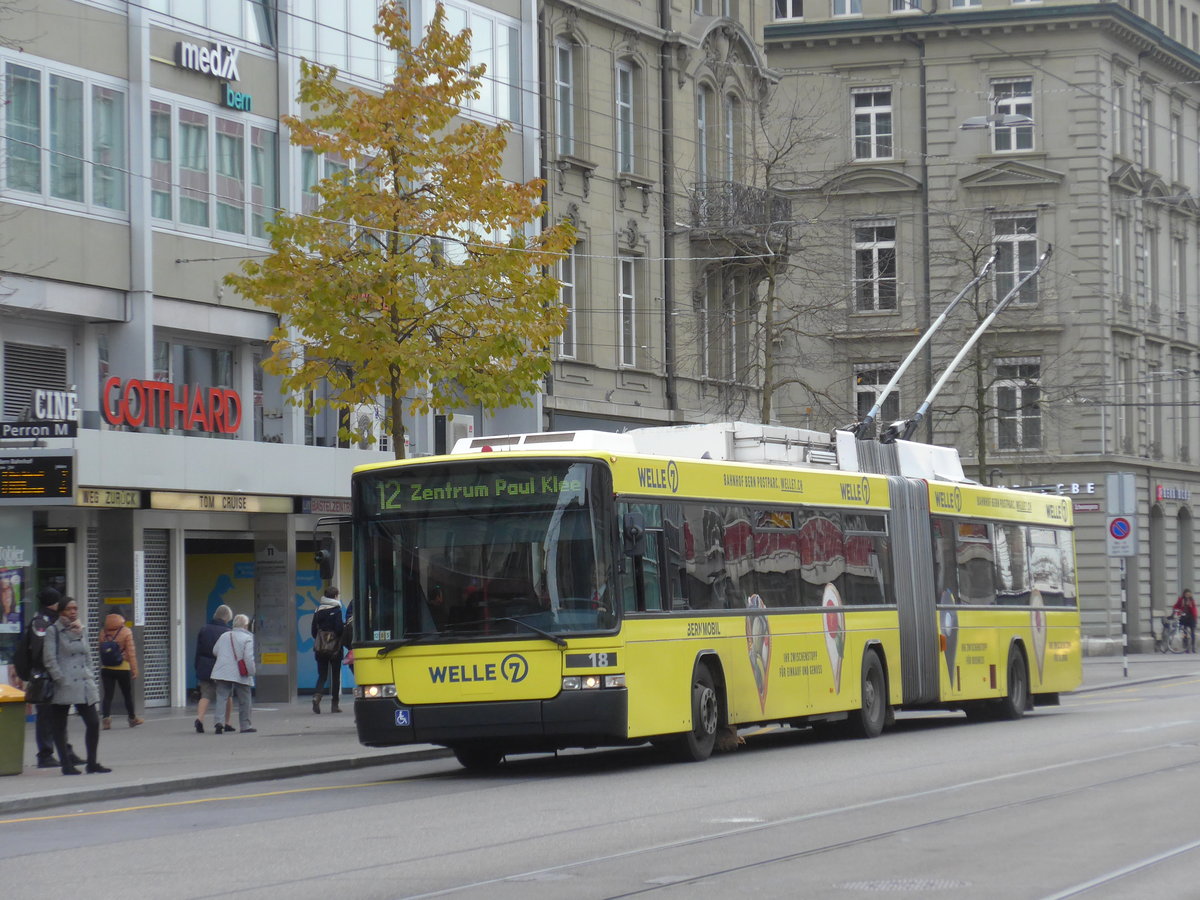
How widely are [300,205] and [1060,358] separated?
3162 centimetres

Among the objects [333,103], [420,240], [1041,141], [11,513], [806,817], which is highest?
[1041,141]

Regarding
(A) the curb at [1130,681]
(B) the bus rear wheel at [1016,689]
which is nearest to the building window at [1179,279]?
(A) the curb at [1130,681]

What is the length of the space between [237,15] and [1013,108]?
110 feet

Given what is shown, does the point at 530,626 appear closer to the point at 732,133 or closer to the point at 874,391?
the point at 732,133

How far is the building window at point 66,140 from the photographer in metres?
25.1

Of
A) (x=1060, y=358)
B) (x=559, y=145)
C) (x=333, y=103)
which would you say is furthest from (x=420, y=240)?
(x=1060, y=358)

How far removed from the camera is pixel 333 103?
25.0 metres

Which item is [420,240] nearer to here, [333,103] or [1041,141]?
[333,103]

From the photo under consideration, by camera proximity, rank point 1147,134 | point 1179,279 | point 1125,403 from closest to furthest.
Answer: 1. point 1125,403
2. point 1147,134
3. point 1179,279

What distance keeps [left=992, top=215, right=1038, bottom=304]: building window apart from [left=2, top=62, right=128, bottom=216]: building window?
34761mm

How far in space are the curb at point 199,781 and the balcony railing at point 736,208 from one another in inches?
744

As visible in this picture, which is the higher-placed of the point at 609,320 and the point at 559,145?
the point at 559,145

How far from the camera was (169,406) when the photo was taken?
88.4 feet

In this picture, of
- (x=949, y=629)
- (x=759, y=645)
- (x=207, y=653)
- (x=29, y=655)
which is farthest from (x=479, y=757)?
(x=949, y=629)
